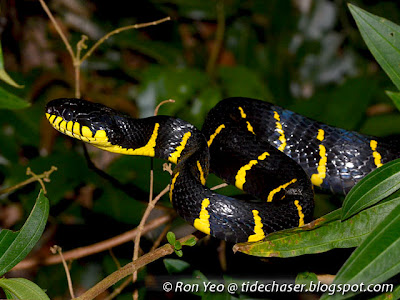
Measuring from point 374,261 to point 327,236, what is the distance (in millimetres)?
419

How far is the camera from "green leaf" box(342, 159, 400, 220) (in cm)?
158

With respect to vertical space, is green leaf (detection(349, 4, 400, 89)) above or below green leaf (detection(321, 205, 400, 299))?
above

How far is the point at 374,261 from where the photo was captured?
1.34m

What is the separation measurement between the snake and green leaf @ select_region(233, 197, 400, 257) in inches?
17.9

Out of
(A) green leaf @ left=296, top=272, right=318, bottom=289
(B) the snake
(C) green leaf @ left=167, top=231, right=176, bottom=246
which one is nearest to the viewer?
(C) green leaf @ left=167, top=231, right=176, bottom=246

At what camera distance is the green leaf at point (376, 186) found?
1.58m

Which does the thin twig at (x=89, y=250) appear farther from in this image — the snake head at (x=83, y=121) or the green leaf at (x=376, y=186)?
the green leaf at (x=376, y=186)

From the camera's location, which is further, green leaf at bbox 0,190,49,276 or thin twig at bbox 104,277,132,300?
thin twig at bbox 104,277,132,300

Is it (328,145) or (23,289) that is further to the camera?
(328,145)

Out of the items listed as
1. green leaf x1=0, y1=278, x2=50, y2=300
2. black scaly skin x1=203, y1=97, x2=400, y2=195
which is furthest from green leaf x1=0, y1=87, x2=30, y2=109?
black scaly skin x1=203, y1=97, x2=400, y2=195

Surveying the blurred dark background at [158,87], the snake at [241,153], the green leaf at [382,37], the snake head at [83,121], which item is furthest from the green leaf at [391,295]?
the snake head at [83,121]

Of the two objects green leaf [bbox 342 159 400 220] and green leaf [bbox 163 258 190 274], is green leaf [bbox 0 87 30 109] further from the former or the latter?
green leaf [bbox 163 258 190 274]

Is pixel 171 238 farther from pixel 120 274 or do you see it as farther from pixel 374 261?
pixel 374 261

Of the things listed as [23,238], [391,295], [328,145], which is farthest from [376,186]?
[328,145]
